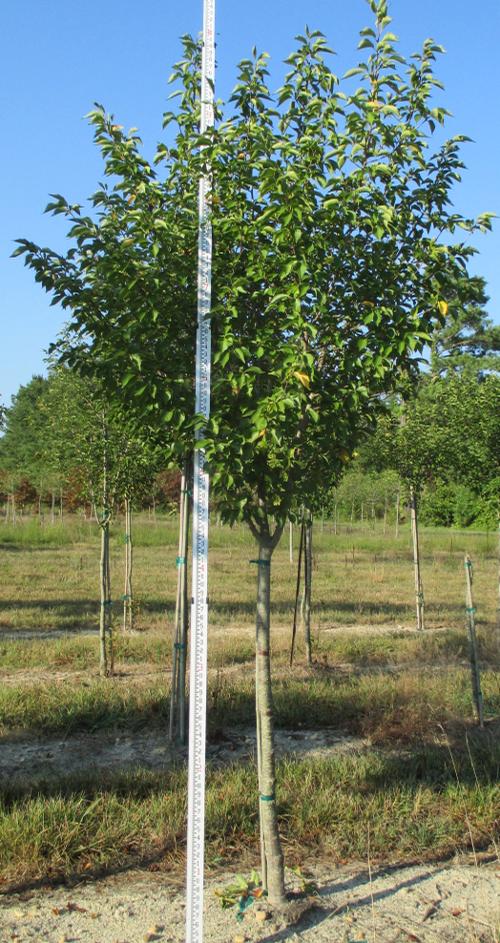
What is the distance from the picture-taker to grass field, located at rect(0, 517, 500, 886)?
5293mm

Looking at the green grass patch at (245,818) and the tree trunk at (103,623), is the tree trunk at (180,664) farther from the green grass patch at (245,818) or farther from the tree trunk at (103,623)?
the tree trunk at (103,623)

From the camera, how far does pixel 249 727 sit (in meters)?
8.19

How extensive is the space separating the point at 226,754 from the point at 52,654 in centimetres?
489

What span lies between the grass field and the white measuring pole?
1393mm

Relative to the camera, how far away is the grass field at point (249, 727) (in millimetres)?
5293

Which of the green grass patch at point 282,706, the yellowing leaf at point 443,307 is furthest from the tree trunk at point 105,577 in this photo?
the yellowing leaf at point 443,307

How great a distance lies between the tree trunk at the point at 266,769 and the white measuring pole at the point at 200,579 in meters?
0.63

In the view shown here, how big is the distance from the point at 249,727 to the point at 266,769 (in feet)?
12.2

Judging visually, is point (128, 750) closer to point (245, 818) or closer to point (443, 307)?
point (245, 818)

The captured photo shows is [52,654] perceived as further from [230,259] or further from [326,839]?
[230,259]

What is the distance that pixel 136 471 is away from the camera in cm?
1152

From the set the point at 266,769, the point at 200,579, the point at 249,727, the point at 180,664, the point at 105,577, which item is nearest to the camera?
the point at 200,579

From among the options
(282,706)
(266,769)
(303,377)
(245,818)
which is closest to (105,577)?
(282,706)

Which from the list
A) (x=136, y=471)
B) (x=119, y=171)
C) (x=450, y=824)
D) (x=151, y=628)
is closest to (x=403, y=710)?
(x=450, y=824)
